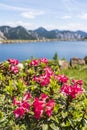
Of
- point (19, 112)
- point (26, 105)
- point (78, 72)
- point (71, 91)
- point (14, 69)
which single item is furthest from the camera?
point (78, 72)

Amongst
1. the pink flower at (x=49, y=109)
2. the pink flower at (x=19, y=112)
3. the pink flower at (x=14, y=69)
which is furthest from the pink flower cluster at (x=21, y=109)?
the pink flower at (x=14, y=69)

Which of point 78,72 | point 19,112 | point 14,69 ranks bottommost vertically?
point 78,72

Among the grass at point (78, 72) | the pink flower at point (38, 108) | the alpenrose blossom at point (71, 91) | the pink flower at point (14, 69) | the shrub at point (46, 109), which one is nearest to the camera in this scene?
the pink flower at point (38, 108)

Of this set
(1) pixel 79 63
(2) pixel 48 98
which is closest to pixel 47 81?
(2) pixel 48 98

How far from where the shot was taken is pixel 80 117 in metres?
6.49

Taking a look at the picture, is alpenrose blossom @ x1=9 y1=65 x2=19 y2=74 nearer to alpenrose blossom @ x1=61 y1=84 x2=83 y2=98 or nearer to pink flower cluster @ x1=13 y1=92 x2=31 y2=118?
alpenrose blossom @ x1=61 y1=84 x2=83 y2=98

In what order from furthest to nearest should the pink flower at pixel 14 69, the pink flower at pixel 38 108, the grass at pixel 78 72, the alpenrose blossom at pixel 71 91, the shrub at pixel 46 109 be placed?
the grass at pixel 78 72
the pink flower at pixel 14 69
the alpenrose blossom at pixel 71 91
the shrub at pixel 46 109
the pink flower at pixel 38 108

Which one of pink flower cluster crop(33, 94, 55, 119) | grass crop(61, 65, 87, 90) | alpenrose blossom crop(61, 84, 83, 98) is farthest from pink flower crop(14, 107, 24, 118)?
grass crop(61, 65, 87, 90)

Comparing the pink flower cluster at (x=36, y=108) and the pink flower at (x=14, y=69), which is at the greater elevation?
the pink flower at (x=14, y=69)

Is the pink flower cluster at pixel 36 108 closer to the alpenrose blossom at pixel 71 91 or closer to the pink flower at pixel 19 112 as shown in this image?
the pink flower at pixel 19 112

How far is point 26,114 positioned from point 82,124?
1.13m

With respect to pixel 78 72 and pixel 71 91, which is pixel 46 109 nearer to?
pixel 71 91

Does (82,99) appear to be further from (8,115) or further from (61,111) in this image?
(8,115)

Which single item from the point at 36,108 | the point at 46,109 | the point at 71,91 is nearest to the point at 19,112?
the point at 36,108
